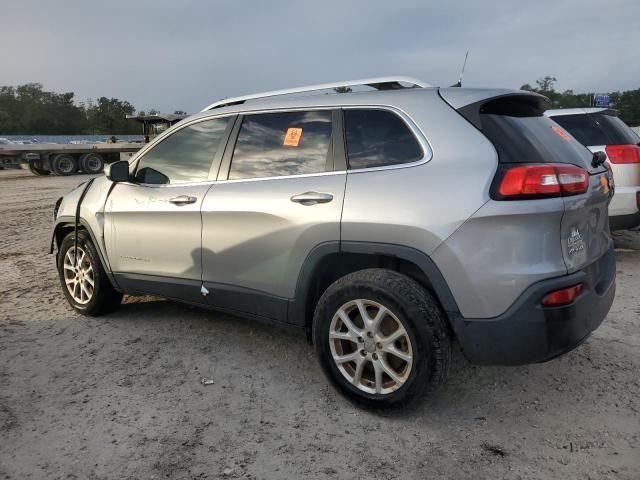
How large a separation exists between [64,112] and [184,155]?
80.1 metres

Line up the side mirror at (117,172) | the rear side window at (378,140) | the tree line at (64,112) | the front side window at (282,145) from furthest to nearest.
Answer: the tree line at (64,112)
the side mirror at (117,172)
the front side window at (282,145)
the rear side window at (378,140)

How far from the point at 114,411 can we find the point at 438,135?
235 centimetres

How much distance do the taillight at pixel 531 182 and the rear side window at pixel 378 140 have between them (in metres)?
0.47

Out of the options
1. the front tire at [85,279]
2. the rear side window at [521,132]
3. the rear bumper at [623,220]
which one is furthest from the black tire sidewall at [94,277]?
the rear bumper at [623,220]

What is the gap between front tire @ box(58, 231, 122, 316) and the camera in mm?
4211

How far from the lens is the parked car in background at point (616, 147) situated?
5.65 meters

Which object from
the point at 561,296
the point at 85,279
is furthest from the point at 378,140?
the point at 85,279

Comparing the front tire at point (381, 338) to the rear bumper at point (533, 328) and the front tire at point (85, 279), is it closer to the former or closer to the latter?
the rear bumper at point (533, 328)

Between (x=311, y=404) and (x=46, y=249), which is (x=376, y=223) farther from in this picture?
(x=46, y=249)

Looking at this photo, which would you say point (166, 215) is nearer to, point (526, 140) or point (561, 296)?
point (526, 140)

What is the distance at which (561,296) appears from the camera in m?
2.36

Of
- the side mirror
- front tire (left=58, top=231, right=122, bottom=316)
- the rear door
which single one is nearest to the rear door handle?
the rear door

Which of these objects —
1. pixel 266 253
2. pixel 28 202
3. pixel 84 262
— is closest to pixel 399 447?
pixel 266 253

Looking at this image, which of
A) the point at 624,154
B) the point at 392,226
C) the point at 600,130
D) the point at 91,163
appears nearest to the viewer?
the point at 392,226
